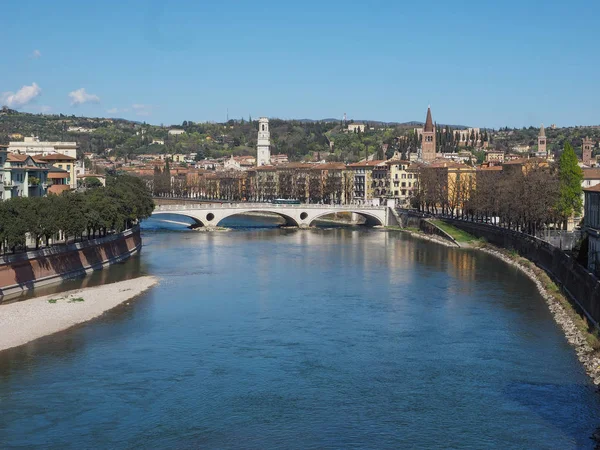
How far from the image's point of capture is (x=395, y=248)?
190 ft

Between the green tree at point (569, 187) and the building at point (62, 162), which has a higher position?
the building at point (62, 162)

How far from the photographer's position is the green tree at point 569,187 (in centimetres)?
5106

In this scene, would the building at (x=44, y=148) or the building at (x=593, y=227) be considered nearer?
the building at (x=593, y=227)

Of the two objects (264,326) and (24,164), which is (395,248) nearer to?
(24,164)

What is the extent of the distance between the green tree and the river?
13116mm

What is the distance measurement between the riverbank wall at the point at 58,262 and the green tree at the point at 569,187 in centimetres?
2502

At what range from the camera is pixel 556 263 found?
3816 cm

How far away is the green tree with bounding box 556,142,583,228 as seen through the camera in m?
51.1

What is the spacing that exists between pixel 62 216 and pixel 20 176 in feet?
35.9

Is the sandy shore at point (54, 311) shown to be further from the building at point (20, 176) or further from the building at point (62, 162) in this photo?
the building at point (62, 162)

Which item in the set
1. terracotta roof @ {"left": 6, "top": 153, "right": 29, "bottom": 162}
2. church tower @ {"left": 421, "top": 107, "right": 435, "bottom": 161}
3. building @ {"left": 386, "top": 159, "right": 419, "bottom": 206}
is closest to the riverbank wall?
terracotta roof @ {"left": 6, "top": 153, "right": 29, "bottom": 162}

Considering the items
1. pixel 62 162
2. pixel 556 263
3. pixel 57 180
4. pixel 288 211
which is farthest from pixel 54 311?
pixel 288 211

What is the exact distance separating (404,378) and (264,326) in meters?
7.70

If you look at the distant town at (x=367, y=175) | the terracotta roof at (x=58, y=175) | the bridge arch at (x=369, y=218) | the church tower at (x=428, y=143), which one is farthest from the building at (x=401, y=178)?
the terracotta roof at (x=58, y=175)
